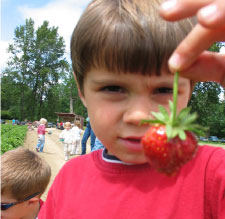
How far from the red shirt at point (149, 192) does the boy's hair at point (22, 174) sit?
1.04 m

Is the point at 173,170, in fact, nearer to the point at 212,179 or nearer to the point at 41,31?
the point at 212,179

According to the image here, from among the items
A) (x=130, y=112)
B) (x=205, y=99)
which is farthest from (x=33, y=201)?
(x=205, y=99)

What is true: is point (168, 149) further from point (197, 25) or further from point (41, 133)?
point (41, 133)

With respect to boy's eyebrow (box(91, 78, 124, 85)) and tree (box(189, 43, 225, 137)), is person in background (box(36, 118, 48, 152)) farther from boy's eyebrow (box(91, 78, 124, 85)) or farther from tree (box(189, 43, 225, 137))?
tree (box(189, 43, 225, 137))

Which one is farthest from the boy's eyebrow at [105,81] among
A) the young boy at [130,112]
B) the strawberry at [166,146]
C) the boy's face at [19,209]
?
the boy's face at [19,209]

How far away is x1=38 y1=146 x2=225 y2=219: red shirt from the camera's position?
1296 mm

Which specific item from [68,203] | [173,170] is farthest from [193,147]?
[68,203]

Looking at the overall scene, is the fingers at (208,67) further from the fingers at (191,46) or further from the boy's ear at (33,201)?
the boy's ear at (33,201)

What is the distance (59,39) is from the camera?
53.9m

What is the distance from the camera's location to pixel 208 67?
118 centimetres

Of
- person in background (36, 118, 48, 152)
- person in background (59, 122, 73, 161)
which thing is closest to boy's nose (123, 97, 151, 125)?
person in background (59, 122, 73, 161)

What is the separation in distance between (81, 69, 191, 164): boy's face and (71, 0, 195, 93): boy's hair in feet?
0.14

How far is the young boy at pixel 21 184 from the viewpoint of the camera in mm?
2432

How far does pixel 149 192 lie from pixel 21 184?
4.98ft
